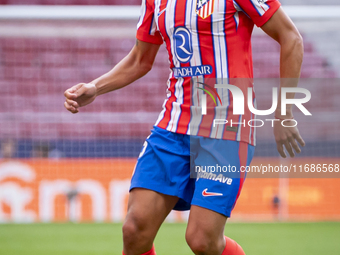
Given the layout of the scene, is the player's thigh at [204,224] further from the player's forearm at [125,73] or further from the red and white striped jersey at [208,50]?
the player's forearm at [125,73]

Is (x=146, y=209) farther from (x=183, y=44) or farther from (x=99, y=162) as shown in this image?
(x=99, y=162)

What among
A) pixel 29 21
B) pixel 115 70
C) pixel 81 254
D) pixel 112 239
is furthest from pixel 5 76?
pixel 115 70

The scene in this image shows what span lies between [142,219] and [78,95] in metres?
0.63

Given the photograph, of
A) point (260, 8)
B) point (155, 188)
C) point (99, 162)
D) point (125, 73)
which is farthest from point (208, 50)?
point (99, 162)

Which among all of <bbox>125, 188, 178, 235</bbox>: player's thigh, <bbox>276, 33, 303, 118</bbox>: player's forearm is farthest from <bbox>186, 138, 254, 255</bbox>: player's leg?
<bbox>276, 33, 303, 118</bbox>: player's forearm

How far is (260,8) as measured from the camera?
1.90 meters

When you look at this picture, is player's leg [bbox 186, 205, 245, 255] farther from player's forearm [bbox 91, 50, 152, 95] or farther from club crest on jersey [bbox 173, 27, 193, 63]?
player's forearm [bbox 91, 50, 152, 95]

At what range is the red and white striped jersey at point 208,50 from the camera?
77.0 inches

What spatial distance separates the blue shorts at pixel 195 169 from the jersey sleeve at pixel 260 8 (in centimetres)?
53

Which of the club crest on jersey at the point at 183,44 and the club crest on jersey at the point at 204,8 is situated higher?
the club crest on jersey at the point at 204,8

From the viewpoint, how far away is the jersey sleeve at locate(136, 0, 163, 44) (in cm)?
223

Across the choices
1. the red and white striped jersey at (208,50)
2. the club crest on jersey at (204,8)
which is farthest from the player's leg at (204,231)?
the club crest on jersey at (204,8)

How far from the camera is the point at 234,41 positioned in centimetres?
197

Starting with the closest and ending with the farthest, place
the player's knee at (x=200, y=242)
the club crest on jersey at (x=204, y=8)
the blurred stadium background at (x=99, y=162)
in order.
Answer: the player's knee at (x=200, y=242)
the club crest on jersey at (x=204, y=8)
the blurred stadium background at (x=99, y=162)
